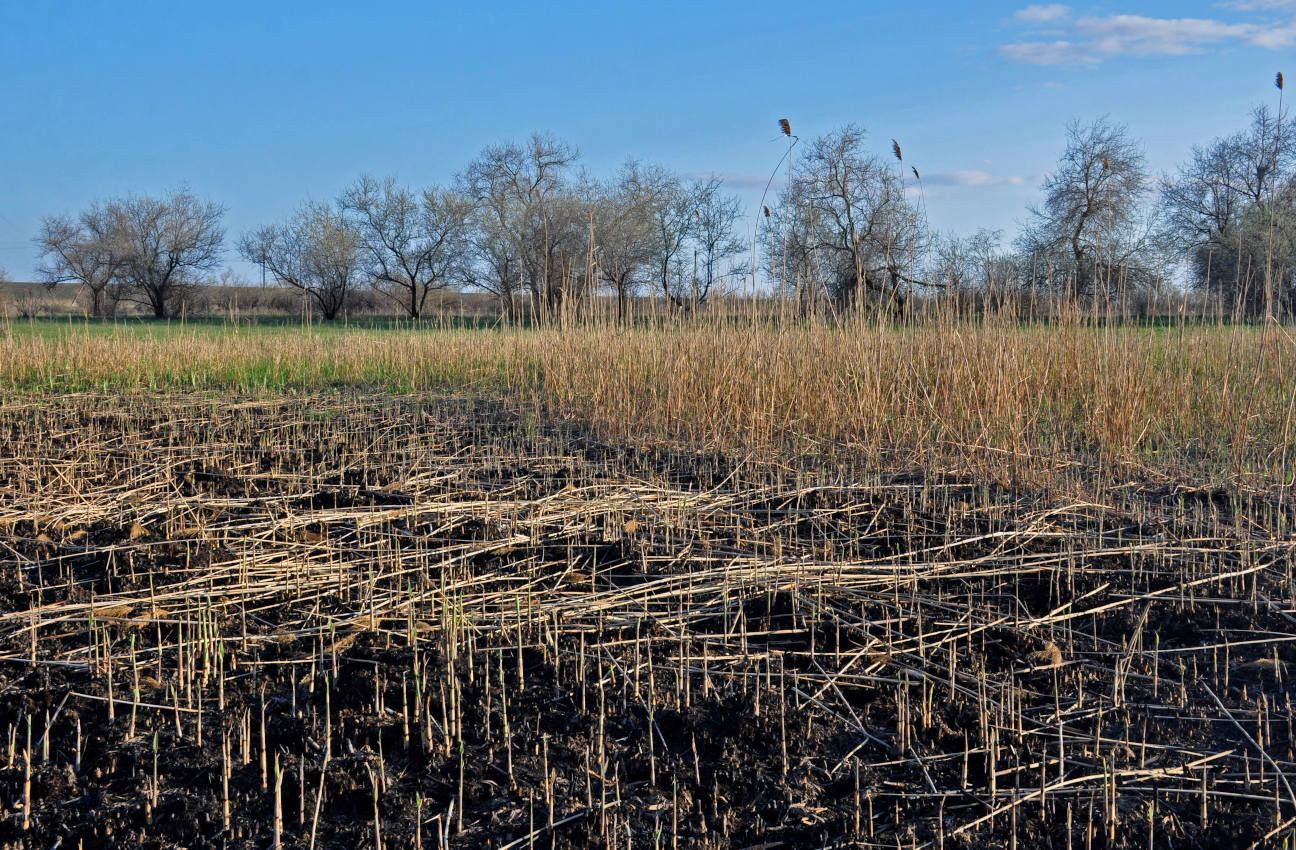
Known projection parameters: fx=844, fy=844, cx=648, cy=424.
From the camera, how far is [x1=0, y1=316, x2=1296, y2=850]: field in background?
4.70 feet

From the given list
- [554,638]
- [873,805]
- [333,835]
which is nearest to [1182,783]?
[873,805]

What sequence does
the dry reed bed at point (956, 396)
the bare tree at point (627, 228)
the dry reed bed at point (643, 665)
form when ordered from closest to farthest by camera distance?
1. the dry reed bed at point (643, 665)
2. the dry reed bed at point (956, 396)
3. the bare tree at point (627, 228)

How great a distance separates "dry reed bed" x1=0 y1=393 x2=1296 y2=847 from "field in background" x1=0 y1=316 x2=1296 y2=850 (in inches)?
0.4

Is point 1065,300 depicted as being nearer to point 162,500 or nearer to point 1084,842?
point 1084,842

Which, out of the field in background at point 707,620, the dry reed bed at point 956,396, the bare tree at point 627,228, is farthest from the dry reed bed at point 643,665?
the bare tree at point 627,228

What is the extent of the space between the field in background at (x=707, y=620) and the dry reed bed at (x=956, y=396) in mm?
36

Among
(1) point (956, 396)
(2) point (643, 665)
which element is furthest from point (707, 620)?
(1) point (956, 396)

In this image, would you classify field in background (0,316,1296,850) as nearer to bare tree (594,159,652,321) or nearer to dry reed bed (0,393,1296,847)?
dry reed bed (0,393,1296,847)

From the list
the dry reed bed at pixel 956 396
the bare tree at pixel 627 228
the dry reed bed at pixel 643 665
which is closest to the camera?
the dry reed bed at pixel 643 665

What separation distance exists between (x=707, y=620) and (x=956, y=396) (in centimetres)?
264

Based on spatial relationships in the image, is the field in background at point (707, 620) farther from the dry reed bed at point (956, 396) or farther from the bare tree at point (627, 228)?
the bare tree at point (627, 228)

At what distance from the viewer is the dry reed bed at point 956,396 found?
4133 millimetres

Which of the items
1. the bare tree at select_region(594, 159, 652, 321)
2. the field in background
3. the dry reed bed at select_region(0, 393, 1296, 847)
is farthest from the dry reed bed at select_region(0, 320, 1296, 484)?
the bare tree at select_region(594, 159, 652, 321)

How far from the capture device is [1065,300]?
483cm
